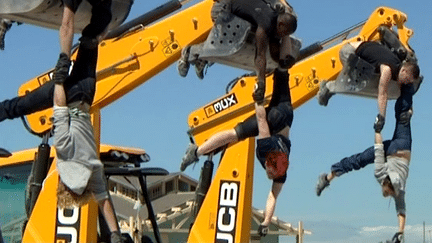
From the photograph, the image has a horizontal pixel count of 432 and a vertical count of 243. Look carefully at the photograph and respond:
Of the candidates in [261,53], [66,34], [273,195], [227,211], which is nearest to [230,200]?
[227,211]

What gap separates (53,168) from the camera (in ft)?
31.1

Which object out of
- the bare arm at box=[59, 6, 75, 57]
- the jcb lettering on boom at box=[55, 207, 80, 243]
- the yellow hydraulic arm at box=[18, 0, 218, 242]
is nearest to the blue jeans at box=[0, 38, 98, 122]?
the bare arm at box=[59, 6, 75, 57]

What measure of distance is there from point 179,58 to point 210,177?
1434 mm

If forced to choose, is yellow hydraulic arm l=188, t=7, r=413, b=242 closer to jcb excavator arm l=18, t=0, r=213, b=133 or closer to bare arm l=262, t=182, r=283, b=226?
jcb excavator arm l=18, t=0, r=213, b=133

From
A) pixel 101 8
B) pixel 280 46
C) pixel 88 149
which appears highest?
pixel 280 46

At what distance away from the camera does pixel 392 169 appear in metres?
10.5

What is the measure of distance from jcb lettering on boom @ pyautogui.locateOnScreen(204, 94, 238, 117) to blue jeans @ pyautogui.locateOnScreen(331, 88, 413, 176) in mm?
1775

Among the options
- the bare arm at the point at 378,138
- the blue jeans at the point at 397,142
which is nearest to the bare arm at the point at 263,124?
the bare arm at the point at 378,138

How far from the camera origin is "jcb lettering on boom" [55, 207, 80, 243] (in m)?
9.69

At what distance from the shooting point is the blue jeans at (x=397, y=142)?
10539 millimetres

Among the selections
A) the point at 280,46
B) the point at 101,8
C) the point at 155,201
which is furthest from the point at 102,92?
the point at 155,201

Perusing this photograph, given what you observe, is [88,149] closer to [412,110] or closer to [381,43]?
[412,110]

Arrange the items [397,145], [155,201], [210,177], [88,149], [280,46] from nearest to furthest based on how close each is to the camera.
→ [88,149]
[280,46]
[397,145]
[210,177]
[155,201]

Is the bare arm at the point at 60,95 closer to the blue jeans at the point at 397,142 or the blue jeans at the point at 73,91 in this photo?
the blue jeans at the point at 73,91
